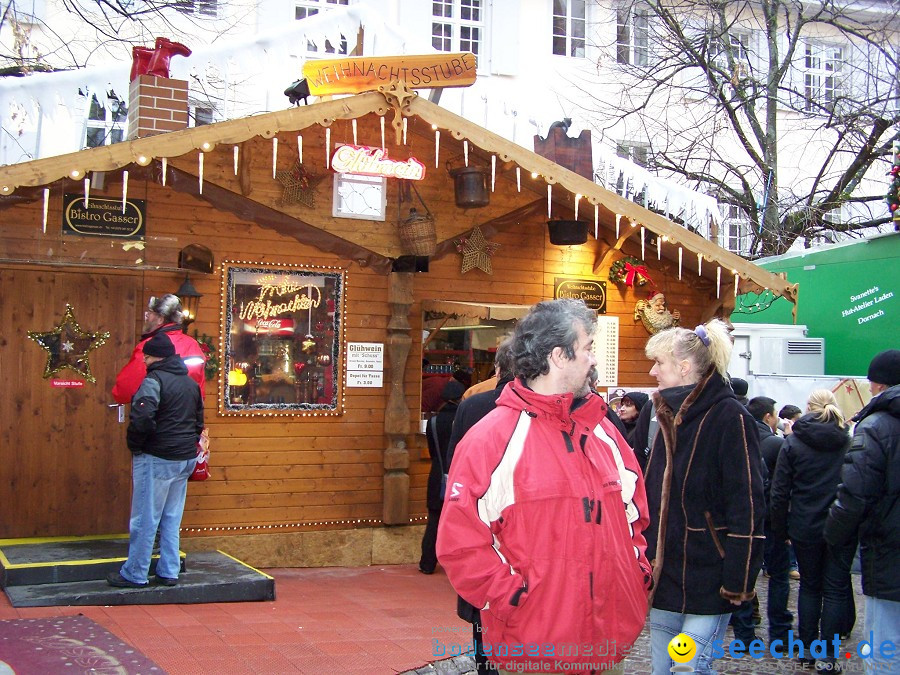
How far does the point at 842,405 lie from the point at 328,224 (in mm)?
7268

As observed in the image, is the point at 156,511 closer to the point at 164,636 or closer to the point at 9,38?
the point at 164,636

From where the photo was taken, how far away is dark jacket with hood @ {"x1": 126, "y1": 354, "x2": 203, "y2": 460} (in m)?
6.35

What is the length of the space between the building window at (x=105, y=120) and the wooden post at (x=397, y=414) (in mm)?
3027

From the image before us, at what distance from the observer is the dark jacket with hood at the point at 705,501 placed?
3.79m

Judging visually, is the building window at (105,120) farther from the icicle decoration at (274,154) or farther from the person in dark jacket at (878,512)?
the person in dark jacket at (878,512)

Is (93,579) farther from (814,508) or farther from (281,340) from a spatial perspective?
(814,508)

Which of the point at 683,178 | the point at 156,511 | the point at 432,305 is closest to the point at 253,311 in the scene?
the point at 432,305

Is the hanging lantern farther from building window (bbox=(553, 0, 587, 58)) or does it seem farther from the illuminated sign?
building window (bbox=(553, 0, 587, 58))

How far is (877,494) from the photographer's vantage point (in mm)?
4516

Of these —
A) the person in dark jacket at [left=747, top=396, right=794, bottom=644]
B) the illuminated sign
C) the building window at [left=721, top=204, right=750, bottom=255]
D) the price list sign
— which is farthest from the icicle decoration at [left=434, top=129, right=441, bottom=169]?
the building window at [left=721, top=204, right=750, bottom=255]

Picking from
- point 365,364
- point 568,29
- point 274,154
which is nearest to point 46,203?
point 274,154

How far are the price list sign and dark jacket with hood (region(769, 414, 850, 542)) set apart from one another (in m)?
4.07

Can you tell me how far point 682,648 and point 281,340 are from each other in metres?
5.70

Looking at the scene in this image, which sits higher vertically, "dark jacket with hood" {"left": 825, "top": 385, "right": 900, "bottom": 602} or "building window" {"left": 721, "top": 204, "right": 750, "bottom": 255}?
"building window" {"left": 721, "top": 204, "right": 750, "bottom": 255}
